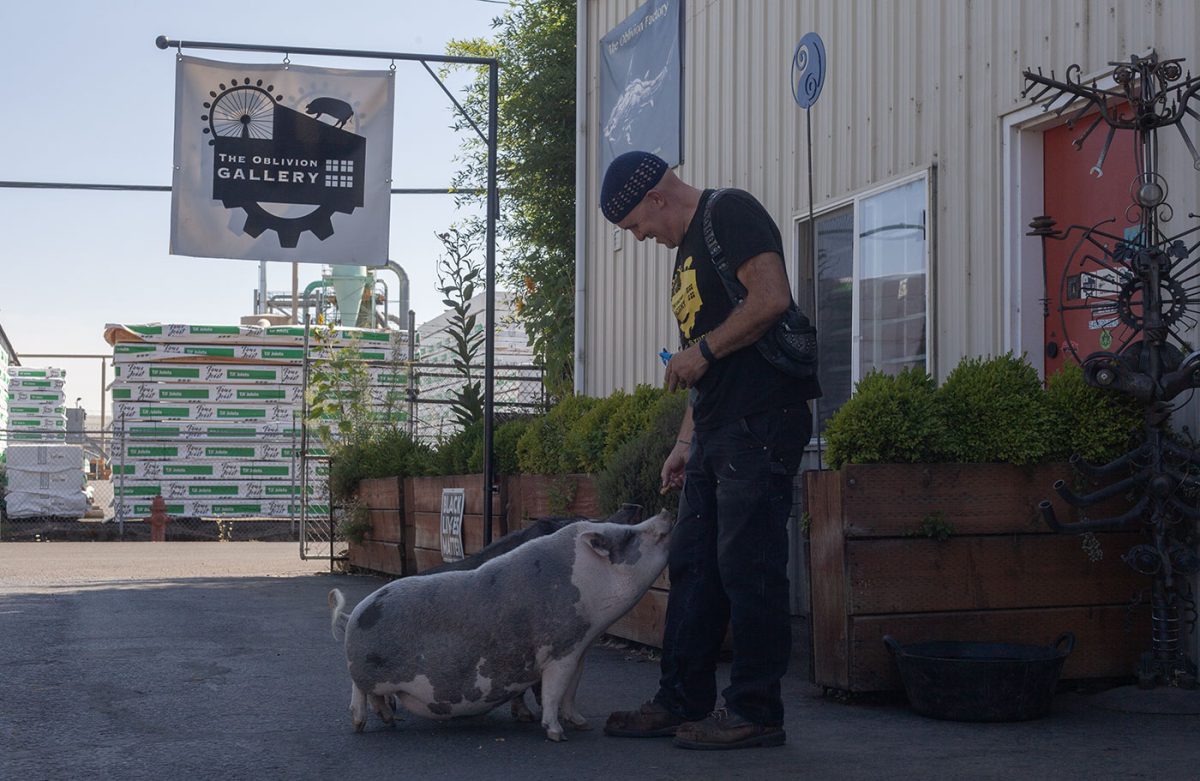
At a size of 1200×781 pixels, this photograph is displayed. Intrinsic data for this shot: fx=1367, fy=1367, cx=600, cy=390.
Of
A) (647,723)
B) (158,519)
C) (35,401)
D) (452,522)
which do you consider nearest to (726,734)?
(647,723)

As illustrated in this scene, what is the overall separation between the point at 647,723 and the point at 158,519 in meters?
20.8

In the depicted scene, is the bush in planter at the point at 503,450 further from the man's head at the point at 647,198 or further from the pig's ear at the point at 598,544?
the man's head at the point at 647,198

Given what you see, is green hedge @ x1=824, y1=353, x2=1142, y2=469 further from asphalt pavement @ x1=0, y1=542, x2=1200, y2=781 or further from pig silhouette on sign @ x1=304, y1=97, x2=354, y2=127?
pig silhouette on sign @ x1=304, y1=97, x2=354, y2=127

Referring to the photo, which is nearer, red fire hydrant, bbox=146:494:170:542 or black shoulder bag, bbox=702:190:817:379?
black shoulder bag, bbox=702:190:817:379

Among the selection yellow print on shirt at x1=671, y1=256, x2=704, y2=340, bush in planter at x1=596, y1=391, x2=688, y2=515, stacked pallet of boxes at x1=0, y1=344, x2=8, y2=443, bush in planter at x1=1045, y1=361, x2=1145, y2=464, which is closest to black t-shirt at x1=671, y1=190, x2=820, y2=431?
yellow print on shirt at x1=671, y1=256, x2=704, y2=340

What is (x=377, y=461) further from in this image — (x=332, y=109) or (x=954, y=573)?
(x=954, y=573)

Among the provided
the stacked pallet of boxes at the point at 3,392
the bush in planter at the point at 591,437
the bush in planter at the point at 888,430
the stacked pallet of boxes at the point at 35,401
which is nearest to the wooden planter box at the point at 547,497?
the bush in planter at the point at 591,437

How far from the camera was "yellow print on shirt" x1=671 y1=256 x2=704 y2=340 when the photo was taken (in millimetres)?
4820

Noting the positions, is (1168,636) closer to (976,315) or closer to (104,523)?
(976,315)

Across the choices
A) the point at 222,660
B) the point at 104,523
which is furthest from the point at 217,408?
the point at 222,660

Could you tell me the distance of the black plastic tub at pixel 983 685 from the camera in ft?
16.5

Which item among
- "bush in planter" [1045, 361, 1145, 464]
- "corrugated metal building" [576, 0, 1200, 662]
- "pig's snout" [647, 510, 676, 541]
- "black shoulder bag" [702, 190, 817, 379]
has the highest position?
"corrugated metal building" [576, 0, 1200, 662]

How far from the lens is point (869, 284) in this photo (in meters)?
8.48

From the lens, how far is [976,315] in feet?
23.8
